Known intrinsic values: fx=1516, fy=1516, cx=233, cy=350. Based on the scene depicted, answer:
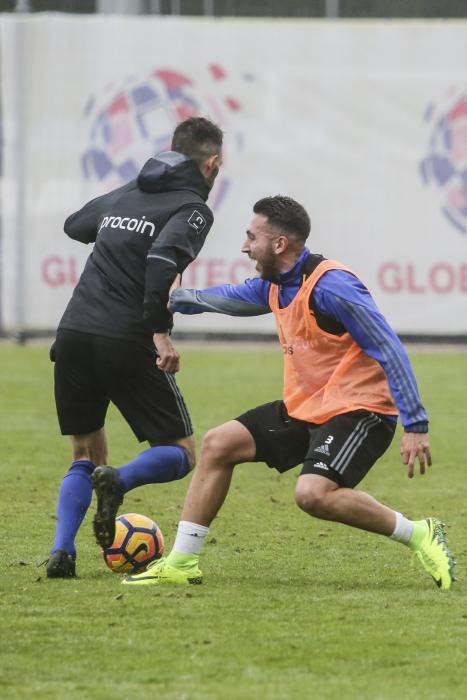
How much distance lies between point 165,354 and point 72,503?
87 centimetres

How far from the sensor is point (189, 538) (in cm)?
654

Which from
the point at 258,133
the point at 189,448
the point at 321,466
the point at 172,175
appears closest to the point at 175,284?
the point at 172,175

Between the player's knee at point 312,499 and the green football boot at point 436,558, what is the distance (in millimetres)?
479

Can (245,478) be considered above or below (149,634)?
below

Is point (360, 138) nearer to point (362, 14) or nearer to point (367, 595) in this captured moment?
point (362, 14)

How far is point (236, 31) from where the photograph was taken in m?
19.6

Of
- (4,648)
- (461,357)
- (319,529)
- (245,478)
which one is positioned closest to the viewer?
(4,648)

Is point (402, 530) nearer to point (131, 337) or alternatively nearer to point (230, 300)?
point (230, 300)

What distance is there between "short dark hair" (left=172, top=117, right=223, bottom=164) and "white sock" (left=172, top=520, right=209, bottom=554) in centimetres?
164

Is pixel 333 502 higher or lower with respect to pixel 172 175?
lower

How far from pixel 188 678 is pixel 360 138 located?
15.2m

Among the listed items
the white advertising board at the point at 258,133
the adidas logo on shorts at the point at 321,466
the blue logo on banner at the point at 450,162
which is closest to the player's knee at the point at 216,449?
the adidas logo on shorts at the point at 321,466

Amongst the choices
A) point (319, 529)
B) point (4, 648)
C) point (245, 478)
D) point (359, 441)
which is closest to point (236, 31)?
point (245, 478)

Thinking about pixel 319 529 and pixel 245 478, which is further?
pixel 245 478
